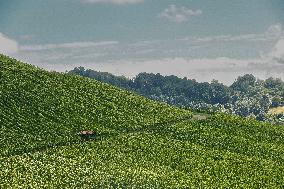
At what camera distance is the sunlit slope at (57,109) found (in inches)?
4663

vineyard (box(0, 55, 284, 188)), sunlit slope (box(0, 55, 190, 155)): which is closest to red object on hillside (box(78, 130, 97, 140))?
Answer: sunlit slope (box(0, 55, 190, 155))

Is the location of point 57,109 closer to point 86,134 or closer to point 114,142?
point 86,134

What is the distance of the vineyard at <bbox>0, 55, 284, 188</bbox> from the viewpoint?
319 ft

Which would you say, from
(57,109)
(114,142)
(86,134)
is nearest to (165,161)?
(114,142)

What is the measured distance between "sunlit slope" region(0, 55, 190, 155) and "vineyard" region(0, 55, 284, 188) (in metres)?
0.24

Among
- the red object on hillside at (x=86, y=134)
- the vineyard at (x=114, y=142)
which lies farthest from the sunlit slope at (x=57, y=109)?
the red object on hillside at (x=86, y=134)

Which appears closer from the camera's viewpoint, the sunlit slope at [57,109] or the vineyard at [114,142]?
the vineyard at [114,142]

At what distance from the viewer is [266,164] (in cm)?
11688

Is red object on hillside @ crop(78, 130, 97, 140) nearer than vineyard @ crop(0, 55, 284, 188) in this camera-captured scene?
No

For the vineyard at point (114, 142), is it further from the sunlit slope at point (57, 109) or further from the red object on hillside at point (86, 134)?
the red object on hillside at point (86, 134)

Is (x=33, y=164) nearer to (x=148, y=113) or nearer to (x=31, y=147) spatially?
(x=31, y=147)

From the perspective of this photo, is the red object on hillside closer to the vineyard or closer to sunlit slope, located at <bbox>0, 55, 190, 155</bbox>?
sunlit slope, located at <bbox>0, 55, 190, 155</bbox>

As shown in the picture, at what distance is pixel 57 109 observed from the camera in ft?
442

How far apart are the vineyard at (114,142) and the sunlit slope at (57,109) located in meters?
0.24
